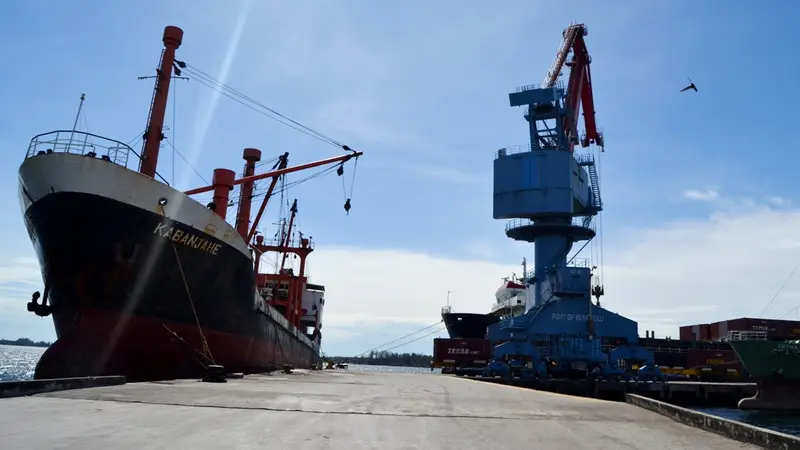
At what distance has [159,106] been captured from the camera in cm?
2114

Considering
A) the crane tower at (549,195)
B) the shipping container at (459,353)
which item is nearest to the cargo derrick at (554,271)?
the crane tower at (549,195)

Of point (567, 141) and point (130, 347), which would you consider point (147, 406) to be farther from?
point (567, 141)

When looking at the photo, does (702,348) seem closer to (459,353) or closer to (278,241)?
(459,353)

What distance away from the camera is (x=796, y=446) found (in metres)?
6.35

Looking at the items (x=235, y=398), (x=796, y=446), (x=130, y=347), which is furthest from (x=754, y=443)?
(x=130, y=347)

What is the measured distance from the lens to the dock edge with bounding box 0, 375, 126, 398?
368 inches

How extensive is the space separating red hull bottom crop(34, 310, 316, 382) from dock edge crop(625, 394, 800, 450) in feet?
45.7

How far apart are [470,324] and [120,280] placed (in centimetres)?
5282

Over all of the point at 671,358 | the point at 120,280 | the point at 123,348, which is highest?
the point at 120,280

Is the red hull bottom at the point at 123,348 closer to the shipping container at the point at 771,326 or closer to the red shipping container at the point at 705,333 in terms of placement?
the shipping container at the point at 771,326

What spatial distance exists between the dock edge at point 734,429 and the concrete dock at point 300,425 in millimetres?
214

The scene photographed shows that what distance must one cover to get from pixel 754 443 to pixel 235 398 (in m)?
8.64

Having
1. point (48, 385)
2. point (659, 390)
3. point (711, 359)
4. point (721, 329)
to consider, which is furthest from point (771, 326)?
point (48, 385)

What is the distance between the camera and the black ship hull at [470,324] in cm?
6569
